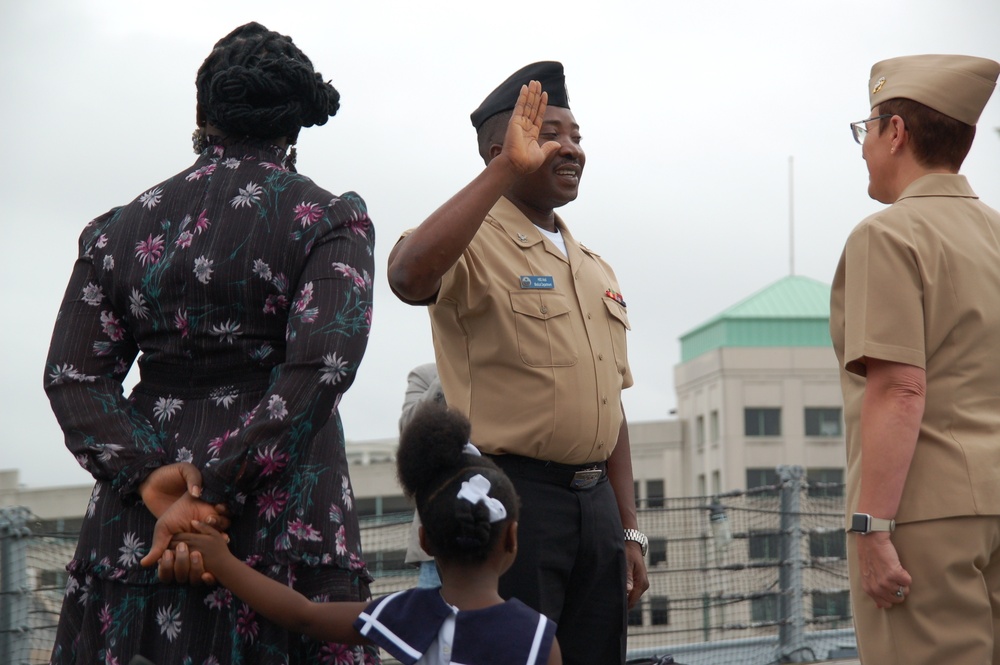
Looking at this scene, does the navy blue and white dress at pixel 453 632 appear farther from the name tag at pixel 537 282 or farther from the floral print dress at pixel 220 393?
the name tag at pixel 537 282

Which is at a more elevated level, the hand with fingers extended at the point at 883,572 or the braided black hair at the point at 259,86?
the braided black hair at the point at 259,86

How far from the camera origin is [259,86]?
9.82 ft

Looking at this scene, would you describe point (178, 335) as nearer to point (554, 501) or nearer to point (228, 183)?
point (228, 183)

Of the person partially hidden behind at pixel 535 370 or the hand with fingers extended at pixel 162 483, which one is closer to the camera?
the hand with fingers extended at pixel 162 483

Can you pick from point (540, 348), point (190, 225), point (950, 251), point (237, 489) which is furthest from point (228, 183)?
point (950, 251)

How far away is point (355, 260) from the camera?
295 centimetres

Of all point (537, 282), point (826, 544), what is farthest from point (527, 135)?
point (826, 544)

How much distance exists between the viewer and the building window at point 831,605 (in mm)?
9188

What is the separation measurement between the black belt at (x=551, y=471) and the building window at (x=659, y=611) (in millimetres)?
4990

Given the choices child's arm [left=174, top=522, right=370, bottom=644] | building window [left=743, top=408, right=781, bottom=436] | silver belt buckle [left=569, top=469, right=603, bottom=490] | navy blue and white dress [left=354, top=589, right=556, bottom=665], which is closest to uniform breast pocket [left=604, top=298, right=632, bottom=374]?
silver belt buckle [left=569, top=469, right=603, bottom=490]

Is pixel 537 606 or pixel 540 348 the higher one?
pixel 540 348

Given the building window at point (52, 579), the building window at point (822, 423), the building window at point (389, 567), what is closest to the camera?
the building window at point (52, 579)


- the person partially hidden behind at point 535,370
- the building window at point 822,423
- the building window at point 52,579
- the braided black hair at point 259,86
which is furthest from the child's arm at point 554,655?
the building window at point 822,423

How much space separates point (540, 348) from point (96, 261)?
1.16 m
